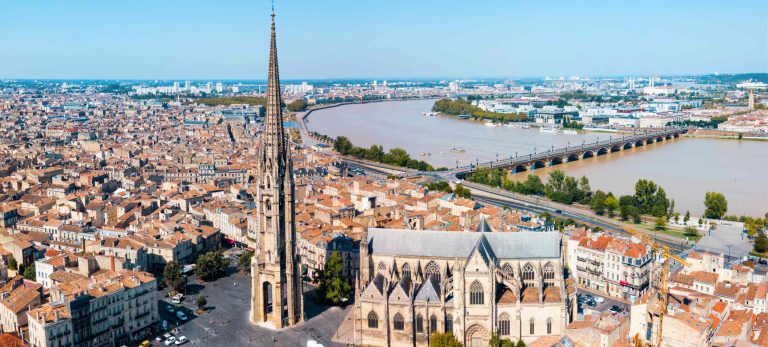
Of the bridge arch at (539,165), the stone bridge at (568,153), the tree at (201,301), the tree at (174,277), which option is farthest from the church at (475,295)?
the bridge arch at (539,165)

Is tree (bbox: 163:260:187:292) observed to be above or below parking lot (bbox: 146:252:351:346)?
above

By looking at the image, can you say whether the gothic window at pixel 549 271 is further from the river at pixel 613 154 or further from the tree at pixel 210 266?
the river at pixel 613 154

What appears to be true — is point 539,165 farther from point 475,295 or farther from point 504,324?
point 475,295

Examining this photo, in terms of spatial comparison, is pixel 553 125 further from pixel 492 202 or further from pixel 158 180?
pixel 158 180

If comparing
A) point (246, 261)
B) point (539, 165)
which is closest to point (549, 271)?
point (246, 261)

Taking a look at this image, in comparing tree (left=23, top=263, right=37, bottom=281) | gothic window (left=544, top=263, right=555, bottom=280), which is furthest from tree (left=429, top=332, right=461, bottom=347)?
tree (left=23, top=263, right=37, bottom=281)

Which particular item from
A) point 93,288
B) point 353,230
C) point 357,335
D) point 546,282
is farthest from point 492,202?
point 93,288

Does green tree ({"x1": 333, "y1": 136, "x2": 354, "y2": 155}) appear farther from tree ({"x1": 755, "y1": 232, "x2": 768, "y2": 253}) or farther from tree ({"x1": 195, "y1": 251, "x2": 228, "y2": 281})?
tree ({"x1": 755, "y1": 232, "x2": 768, "y2": 253})
